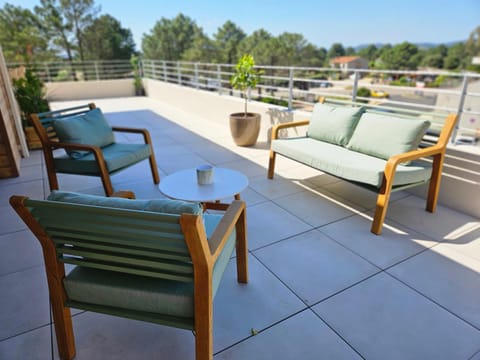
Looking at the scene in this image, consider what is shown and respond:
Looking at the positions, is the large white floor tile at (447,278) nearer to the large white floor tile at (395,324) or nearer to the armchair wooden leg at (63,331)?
the large white floor tile at (395,324)

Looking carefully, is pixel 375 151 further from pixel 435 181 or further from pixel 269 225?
pixel 269 225

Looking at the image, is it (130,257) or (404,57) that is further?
(404,57)

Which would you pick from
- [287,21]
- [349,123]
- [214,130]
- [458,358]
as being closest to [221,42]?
[287,21]

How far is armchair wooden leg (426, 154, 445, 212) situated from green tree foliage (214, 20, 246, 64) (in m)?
30.2

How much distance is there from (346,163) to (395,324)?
130cm

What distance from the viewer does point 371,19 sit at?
54.7 meters

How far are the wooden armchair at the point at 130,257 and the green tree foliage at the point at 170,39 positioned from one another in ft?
105

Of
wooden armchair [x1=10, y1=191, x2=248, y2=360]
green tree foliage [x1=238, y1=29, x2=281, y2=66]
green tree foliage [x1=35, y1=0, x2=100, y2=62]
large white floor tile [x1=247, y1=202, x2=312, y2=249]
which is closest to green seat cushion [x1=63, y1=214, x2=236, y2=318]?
wooden armchair [x1=10, y1=191, x2=248, y2=360]

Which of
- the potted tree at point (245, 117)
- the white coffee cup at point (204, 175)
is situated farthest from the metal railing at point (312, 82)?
the white coffee cup at point (204, 175)

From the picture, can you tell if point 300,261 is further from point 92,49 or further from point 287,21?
point 287,21

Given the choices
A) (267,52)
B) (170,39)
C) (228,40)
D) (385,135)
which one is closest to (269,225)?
(385,135)

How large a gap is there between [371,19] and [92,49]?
51.7 meters

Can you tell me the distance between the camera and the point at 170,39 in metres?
30.3

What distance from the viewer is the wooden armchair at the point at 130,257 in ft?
3.17
